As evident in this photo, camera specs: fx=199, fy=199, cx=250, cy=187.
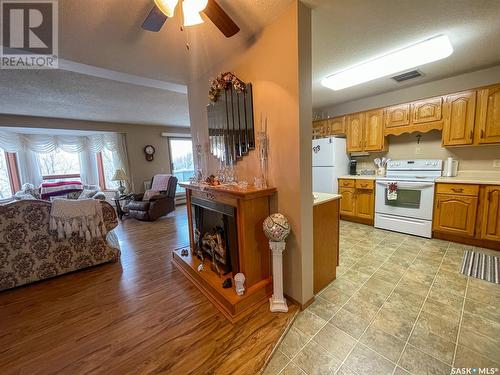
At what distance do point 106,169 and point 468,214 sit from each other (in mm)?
8089

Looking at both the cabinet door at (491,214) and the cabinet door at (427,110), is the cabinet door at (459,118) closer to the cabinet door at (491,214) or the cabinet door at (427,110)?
the cabinet door at (427,110)

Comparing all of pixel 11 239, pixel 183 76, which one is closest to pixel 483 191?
pixel 183 76

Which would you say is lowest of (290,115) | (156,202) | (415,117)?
(156,202)

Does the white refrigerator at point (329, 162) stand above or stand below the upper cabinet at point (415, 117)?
below

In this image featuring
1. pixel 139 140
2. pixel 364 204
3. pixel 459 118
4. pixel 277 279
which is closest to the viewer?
pixel 277 279

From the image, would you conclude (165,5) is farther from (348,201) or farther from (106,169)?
(106,169)

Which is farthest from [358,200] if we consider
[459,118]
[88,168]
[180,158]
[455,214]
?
[88,168]

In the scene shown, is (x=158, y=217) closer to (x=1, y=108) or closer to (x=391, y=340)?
(x=1, y=108)

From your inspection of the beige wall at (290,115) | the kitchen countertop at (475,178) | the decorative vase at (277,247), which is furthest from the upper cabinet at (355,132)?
the decorative vase at (277,247)

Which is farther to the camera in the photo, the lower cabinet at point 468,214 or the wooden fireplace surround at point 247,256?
the lower cabinet at point 468,214

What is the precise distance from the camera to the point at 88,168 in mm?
5840

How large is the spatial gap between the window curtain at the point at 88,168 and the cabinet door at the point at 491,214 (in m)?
8.39

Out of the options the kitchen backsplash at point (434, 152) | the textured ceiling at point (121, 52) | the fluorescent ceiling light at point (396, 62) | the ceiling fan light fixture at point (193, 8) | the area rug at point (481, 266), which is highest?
the textured ceiling at point (121, 52)

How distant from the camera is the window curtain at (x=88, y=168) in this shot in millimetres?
5758
